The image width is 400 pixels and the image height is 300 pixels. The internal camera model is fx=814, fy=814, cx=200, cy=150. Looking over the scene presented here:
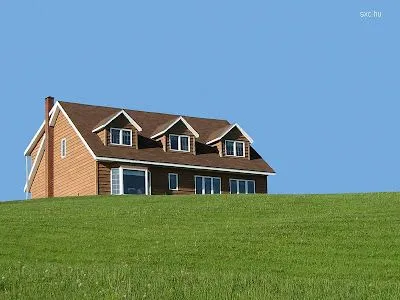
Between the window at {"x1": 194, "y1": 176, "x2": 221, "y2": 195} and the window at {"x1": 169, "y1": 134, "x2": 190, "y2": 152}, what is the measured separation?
2.31 metres

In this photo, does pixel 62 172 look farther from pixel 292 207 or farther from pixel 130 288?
pixel 130 288

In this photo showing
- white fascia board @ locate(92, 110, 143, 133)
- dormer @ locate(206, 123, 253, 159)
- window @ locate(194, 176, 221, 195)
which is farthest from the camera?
dormer @ locate(206, 123, 253, 159)

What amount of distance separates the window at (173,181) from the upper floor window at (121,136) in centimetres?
362

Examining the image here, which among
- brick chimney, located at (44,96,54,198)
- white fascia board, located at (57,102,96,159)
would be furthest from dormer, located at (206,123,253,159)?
brick chimney, located at (44,96,54,198)

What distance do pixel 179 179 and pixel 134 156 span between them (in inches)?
169

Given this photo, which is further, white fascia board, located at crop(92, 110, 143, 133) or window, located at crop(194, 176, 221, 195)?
window, located at crop(194, 176, 221, 195)

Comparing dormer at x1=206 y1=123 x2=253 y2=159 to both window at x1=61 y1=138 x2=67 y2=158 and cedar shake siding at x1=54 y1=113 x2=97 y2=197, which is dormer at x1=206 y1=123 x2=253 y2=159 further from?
window at x1=61 y1=138 x2=67 y2=158

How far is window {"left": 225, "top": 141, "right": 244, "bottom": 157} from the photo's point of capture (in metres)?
A: 59.8

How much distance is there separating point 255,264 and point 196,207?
11.7 metres

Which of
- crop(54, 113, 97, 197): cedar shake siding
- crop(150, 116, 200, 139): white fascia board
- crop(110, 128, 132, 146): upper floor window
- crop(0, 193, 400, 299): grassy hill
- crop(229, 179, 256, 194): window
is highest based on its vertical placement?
crop(150, 116, 200, 139): white fascia board

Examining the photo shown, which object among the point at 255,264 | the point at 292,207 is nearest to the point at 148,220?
the point at 292,207

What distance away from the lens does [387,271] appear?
64.0ft

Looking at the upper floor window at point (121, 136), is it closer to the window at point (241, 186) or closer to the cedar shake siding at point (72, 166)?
the cedar shake siding at point (72, 166)

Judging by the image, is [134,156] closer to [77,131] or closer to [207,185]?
[77,131]
